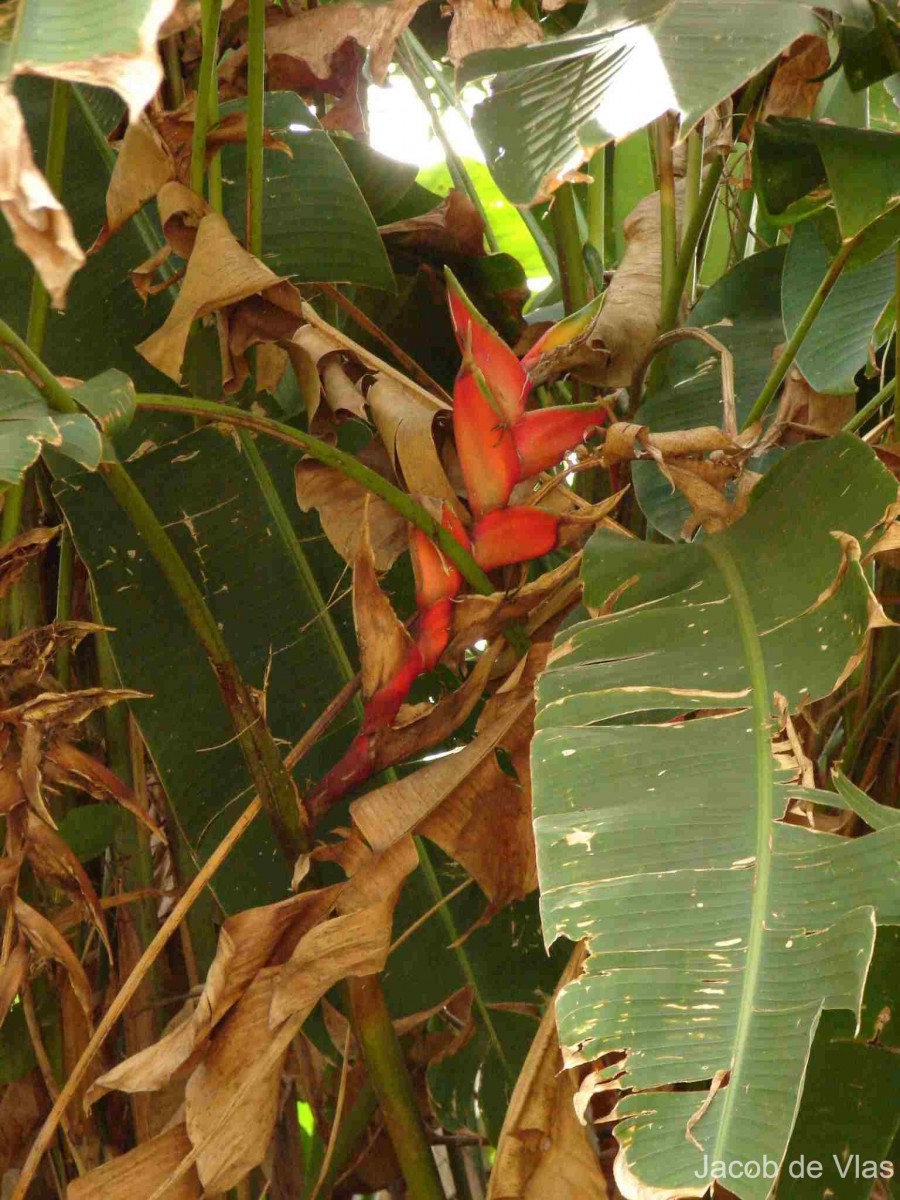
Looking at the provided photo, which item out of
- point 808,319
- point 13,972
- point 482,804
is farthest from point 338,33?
point 13,972

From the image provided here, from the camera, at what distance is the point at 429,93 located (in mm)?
978

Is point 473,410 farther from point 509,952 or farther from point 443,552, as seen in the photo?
point 509,952

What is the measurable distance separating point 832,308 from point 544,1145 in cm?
50

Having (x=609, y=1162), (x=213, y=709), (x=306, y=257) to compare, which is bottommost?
(x=609, y=1162)

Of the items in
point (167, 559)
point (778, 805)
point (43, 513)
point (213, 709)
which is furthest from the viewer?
point (43, 513)

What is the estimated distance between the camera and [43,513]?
2.80ft

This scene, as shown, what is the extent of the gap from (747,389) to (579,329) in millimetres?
199

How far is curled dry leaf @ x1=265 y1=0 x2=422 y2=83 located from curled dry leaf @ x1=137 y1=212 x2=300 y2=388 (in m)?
0.13

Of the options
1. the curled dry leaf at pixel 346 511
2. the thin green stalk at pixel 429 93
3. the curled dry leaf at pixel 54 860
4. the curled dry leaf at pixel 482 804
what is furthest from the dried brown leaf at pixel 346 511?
the thin green stalk at pixel 429 93

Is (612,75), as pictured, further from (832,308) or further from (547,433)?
(832,308)

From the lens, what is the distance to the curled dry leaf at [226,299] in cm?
60

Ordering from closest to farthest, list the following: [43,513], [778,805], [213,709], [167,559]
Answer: [778,805] → [167,559] → [213,709] → [43,513]

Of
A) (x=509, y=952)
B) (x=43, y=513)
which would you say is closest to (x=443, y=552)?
(x=509, y=952)

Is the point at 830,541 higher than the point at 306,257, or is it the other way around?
the point at 306,257
